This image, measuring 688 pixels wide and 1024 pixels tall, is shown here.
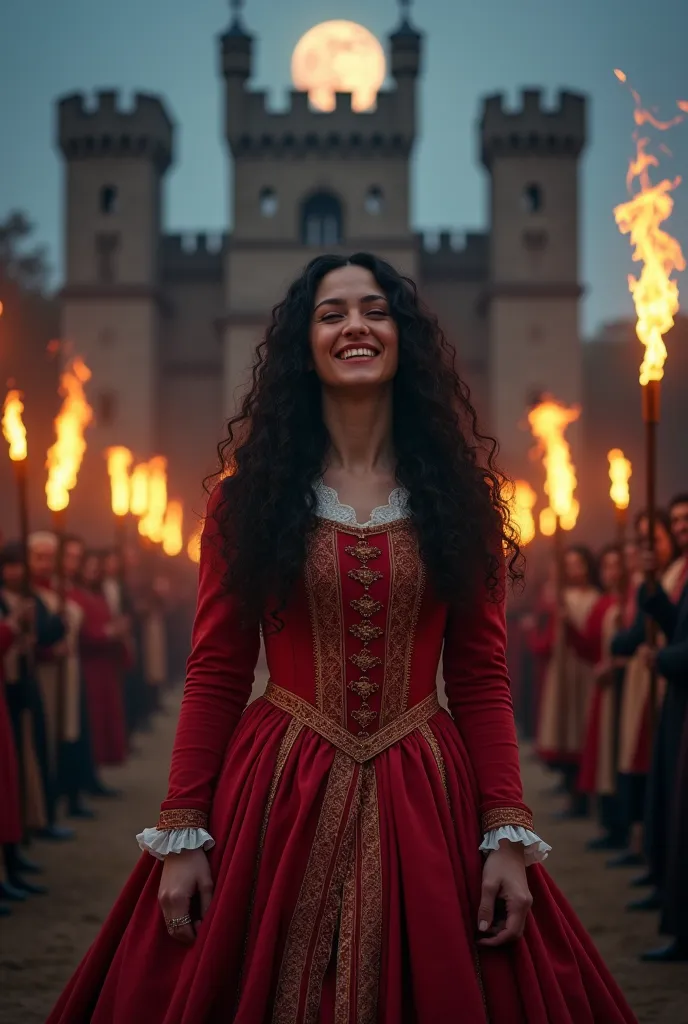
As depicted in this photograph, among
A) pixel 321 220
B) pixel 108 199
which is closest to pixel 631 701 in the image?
pixel 321 220

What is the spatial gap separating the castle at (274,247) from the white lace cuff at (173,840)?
30.5 m

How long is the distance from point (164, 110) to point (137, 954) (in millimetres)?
35637

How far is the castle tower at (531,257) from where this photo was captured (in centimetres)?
3309

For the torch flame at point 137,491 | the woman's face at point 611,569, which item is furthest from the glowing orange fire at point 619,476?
the torch flame at point 137,491

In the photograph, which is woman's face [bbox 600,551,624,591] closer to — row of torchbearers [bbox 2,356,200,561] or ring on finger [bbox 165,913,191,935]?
row of torchbearers [bbox 2,356,200,561]

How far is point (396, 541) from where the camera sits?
9.20 feet

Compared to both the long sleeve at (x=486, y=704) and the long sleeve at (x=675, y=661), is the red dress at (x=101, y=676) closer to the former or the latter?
the long sleeve at (x=675, y=661)

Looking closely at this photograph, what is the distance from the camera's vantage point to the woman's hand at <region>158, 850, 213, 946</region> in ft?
8.42

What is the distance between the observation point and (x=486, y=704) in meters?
2.77

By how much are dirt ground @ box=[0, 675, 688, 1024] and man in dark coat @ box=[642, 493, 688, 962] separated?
0.18 meters

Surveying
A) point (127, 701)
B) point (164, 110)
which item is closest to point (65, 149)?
point (164, 110)

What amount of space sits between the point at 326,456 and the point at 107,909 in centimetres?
408

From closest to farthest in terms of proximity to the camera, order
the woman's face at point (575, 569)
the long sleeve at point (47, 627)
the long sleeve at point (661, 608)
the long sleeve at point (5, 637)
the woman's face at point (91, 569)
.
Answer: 1. the long sleeve at point (661, 608)
2. the long sleeve at point (5, 637)
3. the long sleeve at point (47, 627)
4. the woman's face at point (575, 569)
5. the woman's face at point (91, 569)

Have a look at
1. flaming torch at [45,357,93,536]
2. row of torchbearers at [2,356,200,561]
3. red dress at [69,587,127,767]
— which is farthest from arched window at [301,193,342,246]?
flaming torch at [45,357,93,536]
